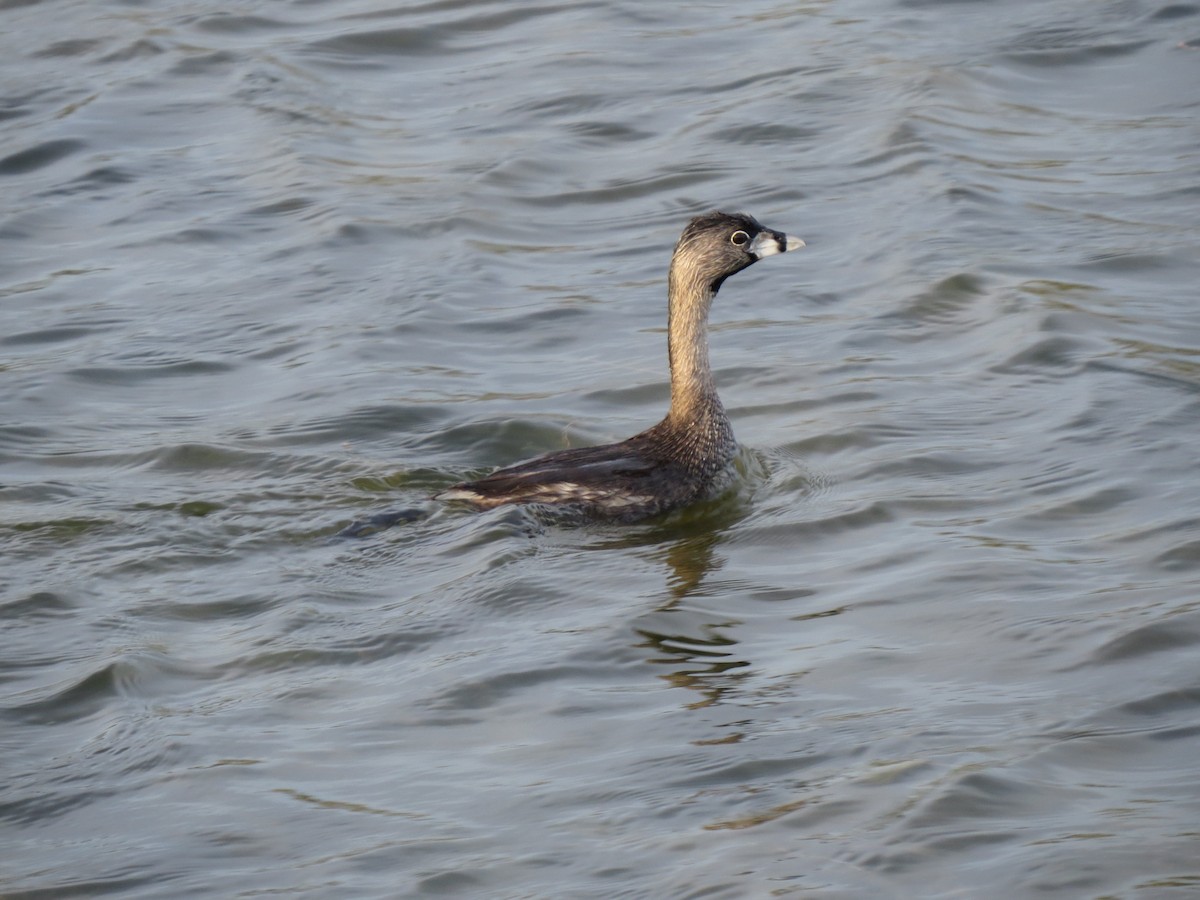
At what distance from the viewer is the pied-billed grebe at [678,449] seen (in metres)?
9.00

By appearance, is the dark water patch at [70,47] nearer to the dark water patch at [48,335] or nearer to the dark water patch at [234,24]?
the dark water patch at [234,24]

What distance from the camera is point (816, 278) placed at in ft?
40.5

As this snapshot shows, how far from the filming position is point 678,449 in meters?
9.48

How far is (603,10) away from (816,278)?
688 centimetres

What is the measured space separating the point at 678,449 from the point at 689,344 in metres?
0.65

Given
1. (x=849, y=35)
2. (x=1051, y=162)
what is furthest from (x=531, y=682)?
(x=849, y=35)

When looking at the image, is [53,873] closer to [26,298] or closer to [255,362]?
[255,362]

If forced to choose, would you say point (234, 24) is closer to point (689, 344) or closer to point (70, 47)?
point (70, 47)

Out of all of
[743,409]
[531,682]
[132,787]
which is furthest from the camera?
[743,409]

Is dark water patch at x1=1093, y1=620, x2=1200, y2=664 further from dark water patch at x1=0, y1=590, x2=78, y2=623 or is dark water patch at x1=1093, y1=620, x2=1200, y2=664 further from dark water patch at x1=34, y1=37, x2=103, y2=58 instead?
dark water patch at x1=34, y1=37, x2=103, y2=58

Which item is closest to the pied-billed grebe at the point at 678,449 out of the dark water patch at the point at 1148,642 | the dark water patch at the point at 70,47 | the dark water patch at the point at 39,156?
the dark water patch at the point at 1148,642

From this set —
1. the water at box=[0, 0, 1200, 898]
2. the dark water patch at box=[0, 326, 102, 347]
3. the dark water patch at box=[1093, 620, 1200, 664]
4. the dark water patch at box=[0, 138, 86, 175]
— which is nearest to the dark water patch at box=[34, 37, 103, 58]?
the water at box=[0, 0, 1200, 898]

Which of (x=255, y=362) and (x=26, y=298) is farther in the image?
(x=26, y=298)

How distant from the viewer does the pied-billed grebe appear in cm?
900
